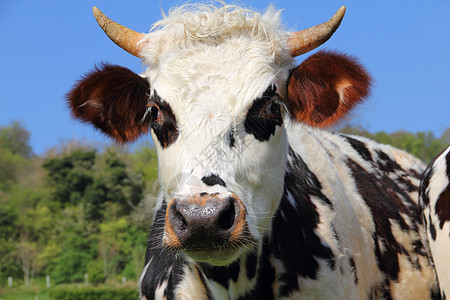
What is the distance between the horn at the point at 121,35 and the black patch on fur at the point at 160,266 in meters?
1.23

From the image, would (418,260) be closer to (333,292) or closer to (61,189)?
(333,292)

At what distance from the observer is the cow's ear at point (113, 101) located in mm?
4191

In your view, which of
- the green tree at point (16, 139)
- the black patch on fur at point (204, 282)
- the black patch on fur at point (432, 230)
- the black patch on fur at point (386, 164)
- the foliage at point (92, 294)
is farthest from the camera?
the green tree at point (16, 139)

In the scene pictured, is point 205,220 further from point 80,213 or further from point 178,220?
point 80,213

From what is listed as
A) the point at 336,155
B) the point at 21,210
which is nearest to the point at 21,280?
the point at 21,210

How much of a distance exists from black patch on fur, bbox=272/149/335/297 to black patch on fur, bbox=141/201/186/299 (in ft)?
2.46

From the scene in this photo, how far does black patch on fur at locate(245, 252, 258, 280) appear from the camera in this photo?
387 cm

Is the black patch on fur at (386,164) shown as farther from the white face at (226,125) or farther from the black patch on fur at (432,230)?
the white face at (226,125)

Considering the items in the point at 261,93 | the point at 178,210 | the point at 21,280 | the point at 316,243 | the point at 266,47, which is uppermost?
the point at 266,47

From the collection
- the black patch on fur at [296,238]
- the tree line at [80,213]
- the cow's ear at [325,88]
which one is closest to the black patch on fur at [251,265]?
the black patch on fur at [296,238]

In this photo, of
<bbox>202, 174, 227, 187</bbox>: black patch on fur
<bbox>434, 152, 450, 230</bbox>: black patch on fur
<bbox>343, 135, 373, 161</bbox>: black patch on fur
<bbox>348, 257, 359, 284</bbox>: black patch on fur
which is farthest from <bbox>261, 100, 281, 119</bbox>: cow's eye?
<bbox>343, 135, 373, 161</bbox>: black patch on fur

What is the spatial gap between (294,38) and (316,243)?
4.94 ft

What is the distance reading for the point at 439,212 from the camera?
467cm

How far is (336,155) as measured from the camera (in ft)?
18.6
